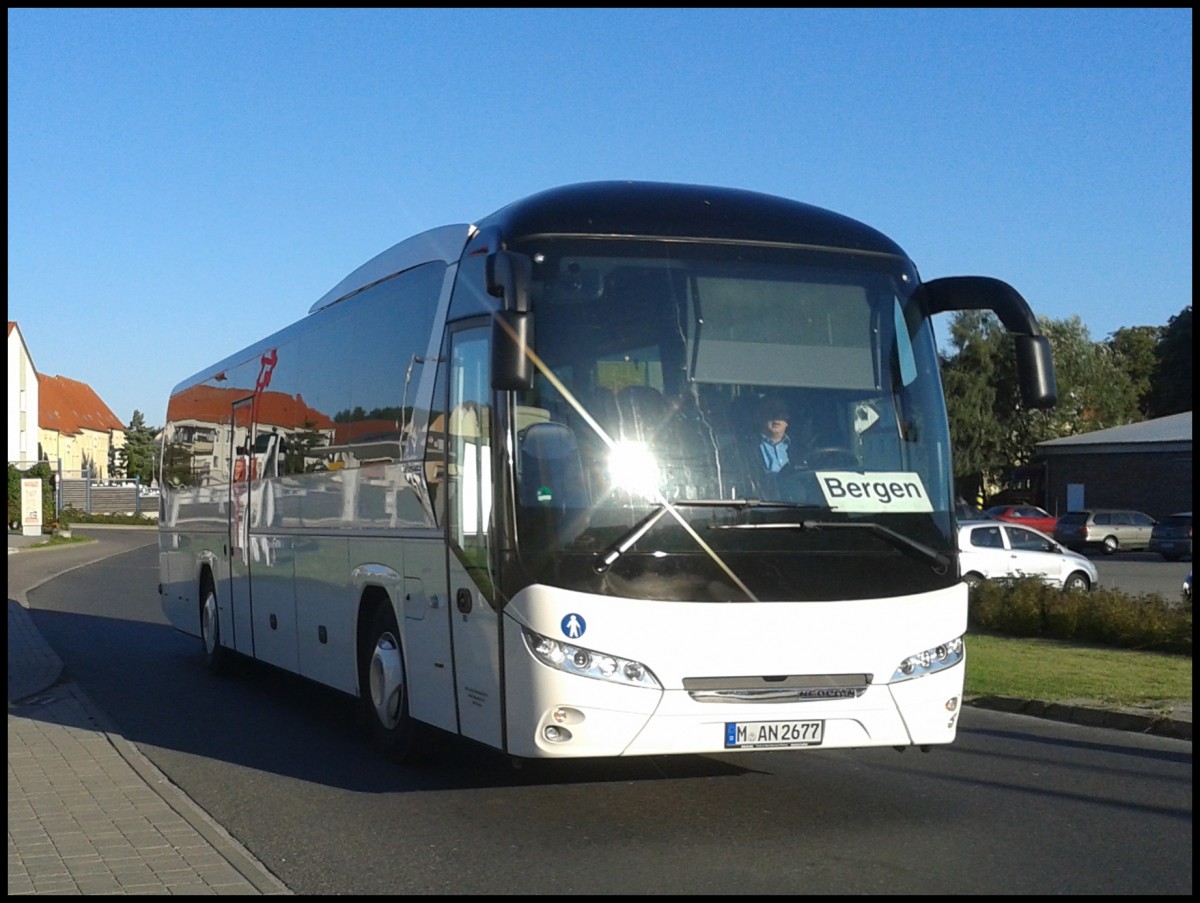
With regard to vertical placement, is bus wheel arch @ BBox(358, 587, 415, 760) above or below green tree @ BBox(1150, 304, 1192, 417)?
below

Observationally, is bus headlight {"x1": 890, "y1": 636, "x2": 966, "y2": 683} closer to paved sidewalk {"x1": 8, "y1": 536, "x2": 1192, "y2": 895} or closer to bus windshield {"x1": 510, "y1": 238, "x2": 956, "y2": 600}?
bus windshield {"x1": 510, "y1": 238, "x2": 956, "y2": 600}

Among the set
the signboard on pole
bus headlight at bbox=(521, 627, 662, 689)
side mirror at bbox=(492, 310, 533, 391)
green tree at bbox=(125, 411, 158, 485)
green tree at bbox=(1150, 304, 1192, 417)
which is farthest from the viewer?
green tree at bbox=(125, 411, 158, 485)

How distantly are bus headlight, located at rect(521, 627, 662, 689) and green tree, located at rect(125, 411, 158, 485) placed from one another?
156 metres

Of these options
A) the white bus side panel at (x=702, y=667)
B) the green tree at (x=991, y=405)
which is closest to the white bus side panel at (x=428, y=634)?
the white bus side panel at (x=702, y=667)

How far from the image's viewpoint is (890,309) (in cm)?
852

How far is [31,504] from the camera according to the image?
58.5 m

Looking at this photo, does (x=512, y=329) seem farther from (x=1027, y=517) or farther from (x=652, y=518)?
(x=1027, y=517)

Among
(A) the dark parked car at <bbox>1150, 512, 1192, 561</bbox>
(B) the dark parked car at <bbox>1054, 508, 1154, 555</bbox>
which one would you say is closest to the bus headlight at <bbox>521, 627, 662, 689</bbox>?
(A) the dark parked car at <bbox>1150, 512, 1192, 561</bbox>

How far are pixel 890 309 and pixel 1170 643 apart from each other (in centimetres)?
1021

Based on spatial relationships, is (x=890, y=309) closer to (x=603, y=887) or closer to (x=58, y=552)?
(x=603, y=887)

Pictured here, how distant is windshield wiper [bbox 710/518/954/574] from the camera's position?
7844 millimetres

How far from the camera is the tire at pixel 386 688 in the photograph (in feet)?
32.0

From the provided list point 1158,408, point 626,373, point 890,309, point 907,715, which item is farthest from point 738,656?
point 1158,408

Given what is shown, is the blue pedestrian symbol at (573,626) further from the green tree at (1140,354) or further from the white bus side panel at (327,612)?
the green tree at (1140,354)
